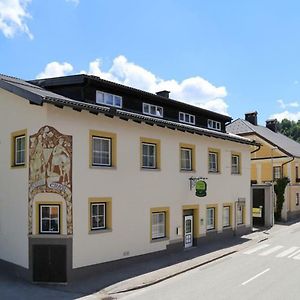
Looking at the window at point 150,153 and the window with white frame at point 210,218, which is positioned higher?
the window at point 150,153

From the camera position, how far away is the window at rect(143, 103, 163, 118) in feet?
73.8

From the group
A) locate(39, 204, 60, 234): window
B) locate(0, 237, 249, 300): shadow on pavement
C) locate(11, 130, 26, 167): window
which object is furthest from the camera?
locate(11, 130, 26, 167): window

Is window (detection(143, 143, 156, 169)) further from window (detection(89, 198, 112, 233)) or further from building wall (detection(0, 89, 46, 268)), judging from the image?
building wall (detection(0, 89, 46, 268))

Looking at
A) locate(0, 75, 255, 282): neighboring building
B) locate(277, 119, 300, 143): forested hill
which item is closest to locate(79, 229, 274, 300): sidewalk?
locate(0, 75, 255, 282): neighboring building

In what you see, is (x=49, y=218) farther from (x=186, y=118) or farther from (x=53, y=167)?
(x=186, y=118)

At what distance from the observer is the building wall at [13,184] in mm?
16766

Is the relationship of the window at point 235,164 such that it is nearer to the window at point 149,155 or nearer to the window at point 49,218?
the window at point 149,155

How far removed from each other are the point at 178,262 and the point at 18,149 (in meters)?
8.90

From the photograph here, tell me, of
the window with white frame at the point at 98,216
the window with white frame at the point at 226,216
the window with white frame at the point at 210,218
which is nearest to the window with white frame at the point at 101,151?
the window with white frame at the point at 98,216

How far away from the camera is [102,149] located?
18.1 metres

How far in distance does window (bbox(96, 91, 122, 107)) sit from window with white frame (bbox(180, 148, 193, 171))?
4.48 metres

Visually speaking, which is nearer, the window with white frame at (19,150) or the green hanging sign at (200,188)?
the window with white frame at (19,150)

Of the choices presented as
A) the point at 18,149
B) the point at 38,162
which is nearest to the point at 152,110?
the point at 18,149

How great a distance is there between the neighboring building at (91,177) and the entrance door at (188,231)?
102 mm
